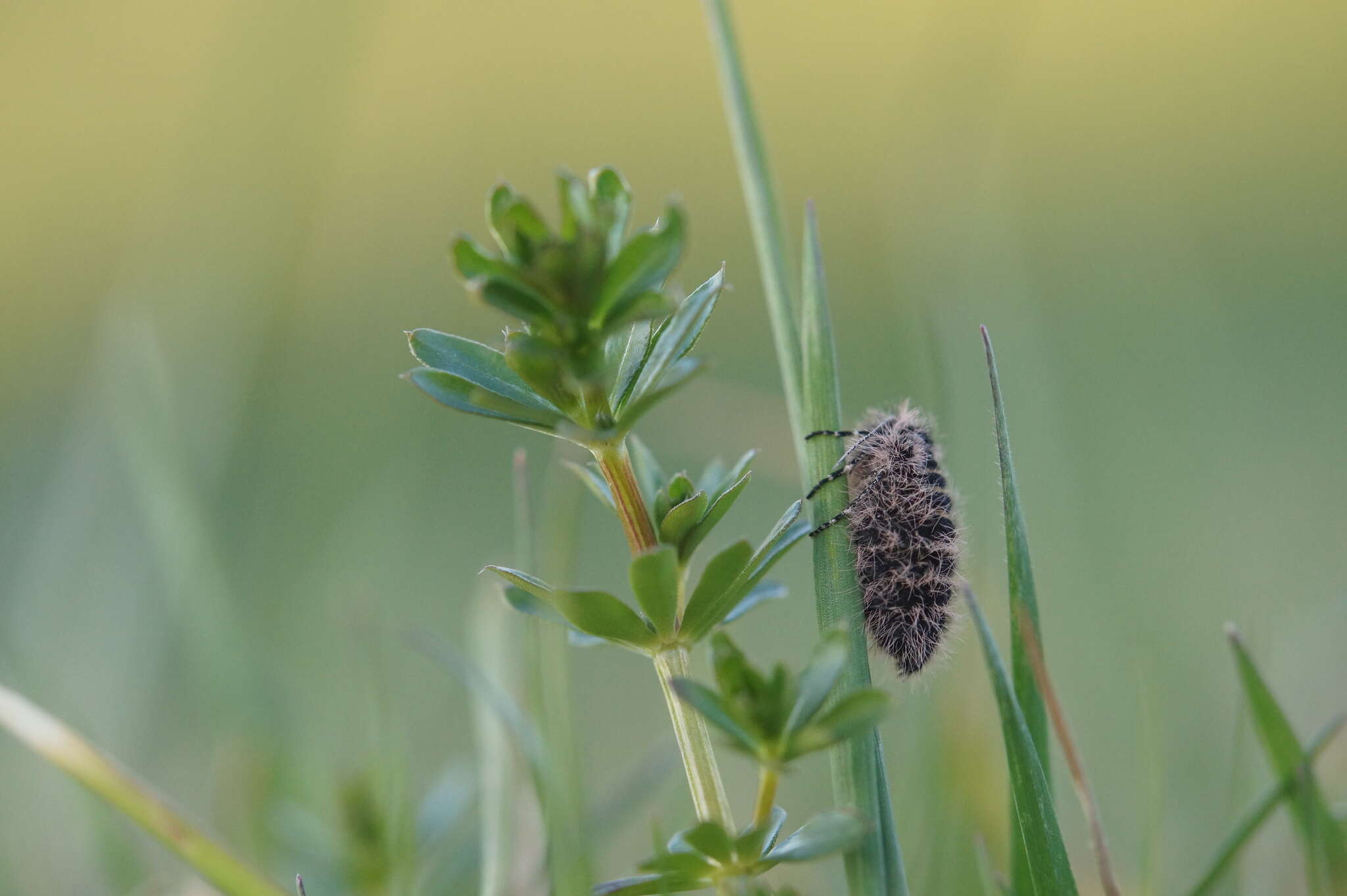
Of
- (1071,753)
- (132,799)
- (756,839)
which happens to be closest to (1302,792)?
(1071,753)

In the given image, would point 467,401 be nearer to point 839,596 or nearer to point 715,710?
point 715,710

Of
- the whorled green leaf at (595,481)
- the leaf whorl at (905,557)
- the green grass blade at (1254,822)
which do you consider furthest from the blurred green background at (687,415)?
the whorled green leaf at (595,481)

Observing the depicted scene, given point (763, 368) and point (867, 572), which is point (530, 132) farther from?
point (867, 572)

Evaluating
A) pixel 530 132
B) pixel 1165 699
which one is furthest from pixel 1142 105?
pixel 1165 699

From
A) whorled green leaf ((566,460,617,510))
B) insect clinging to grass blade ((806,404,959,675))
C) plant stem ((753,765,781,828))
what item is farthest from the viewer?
insect clinging to grass blade ((806,404,959,675))

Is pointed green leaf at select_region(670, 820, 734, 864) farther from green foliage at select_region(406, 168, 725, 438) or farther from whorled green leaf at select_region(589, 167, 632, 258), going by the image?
whorled green leaf at select_region(589, 167, 632, 258)

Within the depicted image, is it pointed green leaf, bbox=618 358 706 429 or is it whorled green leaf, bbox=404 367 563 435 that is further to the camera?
whorled green leaf, bbox=404 367 563 435

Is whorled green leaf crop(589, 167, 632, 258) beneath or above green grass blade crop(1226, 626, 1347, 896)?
above

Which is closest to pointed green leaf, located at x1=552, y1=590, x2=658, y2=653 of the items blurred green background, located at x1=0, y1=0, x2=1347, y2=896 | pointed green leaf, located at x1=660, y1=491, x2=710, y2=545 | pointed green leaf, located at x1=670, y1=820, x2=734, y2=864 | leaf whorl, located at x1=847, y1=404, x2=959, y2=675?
pointed green leaf, located at x1=660, y1=491, x2=710, y2=545
